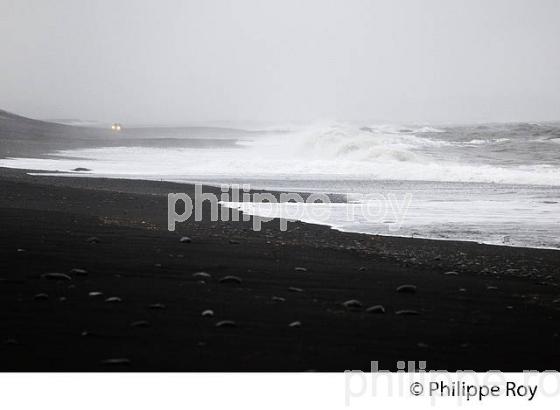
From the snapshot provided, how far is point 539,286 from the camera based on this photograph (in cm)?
749

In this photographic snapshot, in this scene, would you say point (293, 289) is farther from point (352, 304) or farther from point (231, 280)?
point (352, 304)

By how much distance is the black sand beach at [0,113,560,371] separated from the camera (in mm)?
4605

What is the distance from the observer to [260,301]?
239 inches

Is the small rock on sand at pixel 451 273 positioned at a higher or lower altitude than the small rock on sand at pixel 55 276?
lower

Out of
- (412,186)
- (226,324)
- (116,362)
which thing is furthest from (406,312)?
(412,186)

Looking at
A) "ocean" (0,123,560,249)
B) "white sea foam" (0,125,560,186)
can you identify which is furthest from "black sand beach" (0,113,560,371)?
"white sea foam" (0,125,560,186)

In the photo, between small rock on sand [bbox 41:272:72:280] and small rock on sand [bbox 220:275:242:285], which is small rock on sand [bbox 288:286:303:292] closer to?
small rock on sand [bbox 220:275:242:285]

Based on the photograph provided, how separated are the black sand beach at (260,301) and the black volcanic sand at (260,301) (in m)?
0.01

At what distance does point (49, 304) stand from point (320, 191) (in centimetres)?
1370

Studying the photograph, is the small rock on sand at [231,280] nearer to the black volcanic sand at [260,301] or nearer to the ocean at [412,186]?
the black volcanic sand at [260,301]

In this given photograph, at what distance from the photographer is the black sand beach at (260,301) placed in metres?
4.61

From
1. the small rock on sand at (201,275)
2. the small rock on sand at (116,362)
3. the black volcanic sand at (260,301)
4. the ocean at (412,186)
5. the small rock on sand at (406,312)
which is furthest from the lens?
the ocean at (412,186)

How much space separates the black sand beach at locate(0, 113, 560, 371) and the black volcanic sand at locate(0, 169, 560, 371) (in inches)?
0.5

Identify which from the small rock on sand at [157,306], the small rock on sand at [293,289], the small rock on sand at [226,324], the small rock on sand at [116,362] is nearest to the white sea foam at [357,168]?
the small rock on sand at [293,289]
